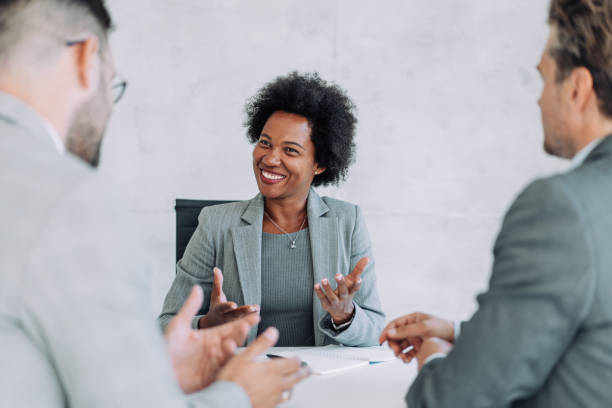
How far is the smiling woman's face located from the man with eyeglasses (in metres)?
1.53

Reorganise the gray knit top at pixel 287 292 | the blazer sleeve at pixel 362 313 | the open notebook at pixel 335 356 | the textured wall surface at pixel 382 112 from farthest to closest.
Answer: the textured wall surface at pixel 382 112, the gray knit top at pixel 287 292, the blazer sleeve at pixel 362 313, the open notebook at pixel 335 356

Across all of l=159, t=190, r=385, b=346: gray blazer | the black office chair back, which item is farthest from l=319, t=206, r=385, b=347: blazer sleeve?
the black office chair back

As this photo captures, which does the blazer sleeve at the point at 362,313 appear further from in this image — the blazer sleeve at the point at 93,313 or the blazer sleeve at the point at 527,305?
the blazer sleeve at the point at 93,313

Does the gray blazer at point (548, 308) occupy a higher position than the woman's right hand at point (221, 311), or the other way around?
the gray blazer at point (548, 308)

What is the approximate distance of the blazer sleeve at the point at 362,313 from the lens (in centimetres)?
197

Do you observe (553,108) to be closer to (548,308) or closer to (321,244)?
(548,308)

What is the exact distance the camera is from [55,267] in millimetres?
683

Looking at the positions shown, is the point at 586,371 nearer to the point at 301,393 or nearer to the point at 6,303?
the point at 301,393

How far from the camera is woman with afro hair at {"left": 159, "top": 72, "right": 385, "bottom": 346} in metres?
2.19

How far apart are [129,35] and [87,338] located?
9.72ft

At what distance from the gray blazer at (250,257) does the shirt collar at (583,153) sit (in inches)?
43.7

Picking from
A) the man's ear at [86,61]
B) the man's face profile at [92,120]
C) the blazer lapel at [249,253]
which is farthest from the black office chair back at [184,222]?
the man's ear at [86,61]

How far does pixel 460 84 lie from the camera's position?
383 cm

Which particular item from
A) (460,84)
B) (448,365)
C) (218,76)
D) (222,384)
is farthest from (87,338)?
(460,84)
